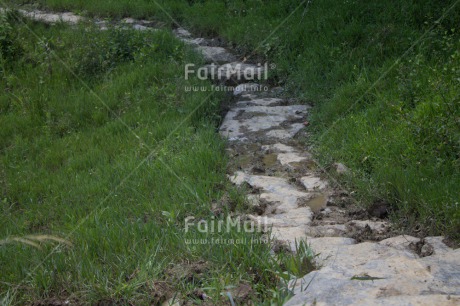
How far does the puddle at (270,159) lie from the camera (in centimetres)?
526

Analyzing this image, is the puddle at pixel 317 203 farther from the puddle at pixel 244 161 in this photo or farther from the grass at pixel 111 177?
the puddle at pixel 244 161

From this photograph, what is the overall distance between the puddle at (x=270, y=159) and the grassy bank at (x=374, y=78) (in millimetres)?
412

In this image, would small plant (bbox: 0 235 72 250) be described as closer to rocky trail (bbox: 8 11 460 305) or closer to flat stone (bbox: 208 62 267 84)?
rocky trail (bbox: 8 11 460 305)

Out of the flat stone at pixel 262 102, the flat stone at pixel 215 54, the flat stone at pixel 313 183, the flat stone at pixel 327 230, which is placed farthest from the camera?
the flat stone at pixel 215 54

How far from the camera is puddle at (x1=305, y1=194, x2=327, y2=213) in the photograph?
4336mm

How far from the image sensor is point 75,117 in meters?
6.92

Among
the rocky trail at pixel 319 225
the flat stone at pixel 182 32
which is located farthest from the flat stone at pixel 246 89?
the flat stone at pixel 182 32

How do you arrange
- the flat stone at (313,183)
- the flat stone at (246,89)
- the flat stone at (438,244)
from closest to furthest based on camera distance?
the flat stone at (438,244)
the flat stone at (313,183)
the flat stone at (246,89)

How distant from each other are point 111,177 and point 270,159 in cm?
145

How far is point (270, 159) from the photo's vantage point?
211 inches

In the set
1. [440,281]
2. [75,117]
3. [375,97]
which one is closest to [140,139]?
[75,117]

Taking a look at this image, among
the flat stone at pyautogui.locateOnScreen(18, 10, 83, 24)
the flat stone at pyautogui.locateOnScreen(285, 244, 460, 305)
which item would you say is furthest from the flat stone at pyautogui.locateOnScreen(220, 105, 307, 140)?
the flat stone at pyautogui.locateOnScreen(18, 10, 83, 24)

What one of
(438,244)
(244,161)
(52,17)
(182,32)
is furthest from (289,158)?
(52,17)

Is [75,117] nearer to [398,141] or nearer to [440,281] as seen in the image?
[398,141]
